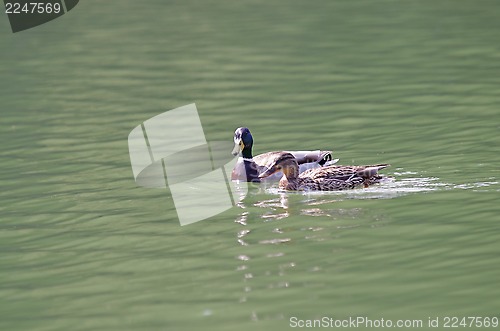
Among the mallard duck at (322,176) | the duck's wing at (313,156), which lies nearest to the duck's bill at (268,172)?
the mallard duck at (322,176)

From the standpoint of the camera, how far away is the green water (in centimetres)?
849

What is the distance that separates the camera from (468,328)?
757 centimetres

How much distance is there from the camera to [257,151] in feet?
45.6

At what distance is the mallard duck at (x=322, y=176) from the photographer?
11539 millimetres

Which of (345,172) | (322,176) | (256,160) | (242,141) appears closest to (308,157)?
(256,160)

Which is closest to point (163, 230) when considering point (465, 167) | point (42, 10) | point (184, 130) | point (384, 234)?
point (384, 234)

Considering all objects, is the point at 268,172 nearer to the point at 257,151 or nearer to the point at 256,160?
the point at 256,160

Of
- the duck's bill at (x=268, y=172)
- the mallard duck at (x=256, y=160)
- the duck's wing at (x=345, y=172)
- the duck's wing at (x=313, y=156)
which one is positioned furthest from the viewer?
the duck's wing at (x=313, y=156)

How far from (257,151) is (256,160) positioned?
1.14 m

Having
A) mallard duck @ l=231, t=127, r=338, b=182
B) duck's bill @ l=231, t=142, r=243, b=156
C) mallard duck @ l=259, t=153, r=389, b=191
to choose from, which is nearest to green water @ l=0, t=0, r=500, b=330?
mallard duck @ l=259, t=153, r=389, b=191

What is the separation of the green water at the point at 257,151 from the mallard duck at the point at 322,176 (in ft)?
0.61

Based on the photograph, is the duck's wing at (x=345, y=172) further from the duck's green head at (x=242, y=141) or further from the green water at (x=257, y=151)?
the duck's green head at (x=242, y=141)

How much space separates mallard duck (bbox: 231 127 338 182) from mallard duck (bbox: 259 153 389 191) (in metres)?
0.17

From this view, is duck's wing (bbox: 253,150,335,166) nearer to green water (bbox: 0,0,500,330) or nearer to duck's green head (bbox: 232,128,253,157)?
duck's green head (bbox: 232,128,253,157)
